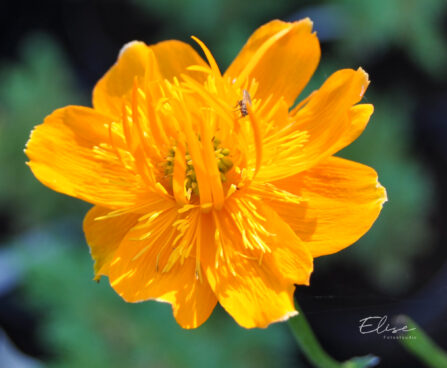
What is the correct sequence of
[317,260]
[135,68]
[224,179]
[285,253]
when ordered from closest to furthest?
[285,253] < [224,179] < [135,68] < [317,260]

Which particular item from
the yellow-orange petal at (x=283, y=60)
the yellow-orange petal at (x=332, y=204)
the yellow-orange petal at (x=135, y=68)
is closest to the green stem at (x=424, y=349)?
the yellow-orange petal at (x=332, y=204)

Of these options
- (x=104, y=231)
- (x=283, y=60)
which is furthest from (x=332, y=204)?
(x=104, y=231)

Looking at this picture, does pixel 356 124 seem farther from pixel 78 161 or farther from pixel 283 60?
pixel 78 161

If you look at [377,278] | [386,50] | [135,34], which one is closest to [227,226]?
[377,278]

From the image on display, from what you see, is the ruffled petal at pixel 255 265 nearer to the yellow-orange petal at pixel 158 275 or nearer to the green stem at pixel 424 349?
the yellow-orange petal at pixel 158 275

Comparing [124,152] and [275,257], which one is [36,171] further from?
[275,257]
